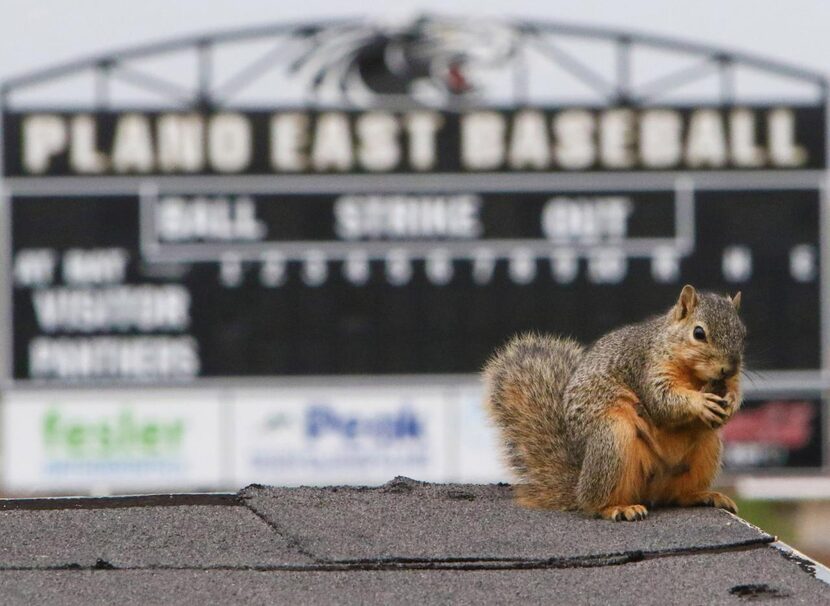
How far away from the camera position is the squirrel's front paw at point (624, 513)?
4582 mm

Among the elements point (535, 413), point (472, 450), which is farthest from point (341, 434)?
point (535, 413)

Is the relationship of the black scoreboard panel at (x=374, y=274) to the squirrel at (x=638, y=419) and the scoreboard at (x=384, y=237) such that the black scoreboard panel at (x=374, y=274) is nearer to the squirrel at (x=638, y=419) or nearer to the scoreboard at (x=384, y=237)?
the scoreboard at (x=384, y=237)

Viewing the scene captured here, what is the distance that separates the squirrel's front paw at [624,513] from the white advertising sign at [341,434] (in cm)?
1018

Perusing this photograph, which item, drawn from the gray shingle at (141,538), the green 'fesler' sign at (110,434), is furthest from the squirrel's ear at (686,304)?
the green 'fesler' sign at (110,434)

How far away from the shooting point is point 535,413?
5094 mm

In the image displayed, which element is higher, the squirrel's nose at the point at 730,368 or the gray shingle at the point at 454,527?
the squirrel's nose at the point at 730,368

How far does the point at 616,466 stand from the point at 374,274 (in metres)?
9.69

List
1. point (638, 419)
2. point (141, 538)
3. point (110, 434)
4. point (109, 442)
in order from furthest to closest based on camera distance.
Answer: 1. point (109, 442)
2. point (110, 434)
3. point (638, 419)
4. point (141, 538)

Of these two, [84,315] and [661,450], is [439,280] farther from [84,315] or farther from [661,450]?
[661,450]

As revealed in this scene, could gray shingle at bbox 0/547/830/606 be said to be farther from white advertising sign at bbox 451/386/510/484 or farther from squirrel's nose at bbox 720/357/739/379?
white advertising sign at bbox 451/386/510/484

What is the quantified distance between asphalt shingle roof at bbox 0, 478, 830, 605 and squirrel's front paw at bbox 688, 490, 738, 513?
0.49 feet

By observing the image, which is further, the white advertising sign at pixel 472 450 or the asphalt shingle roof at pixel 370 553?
the white advertising sign at pixel 472 450

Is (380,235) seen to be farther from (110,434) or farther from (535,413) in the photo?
(535,413)

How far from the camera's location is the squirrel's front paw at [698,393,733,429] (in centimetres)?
455
